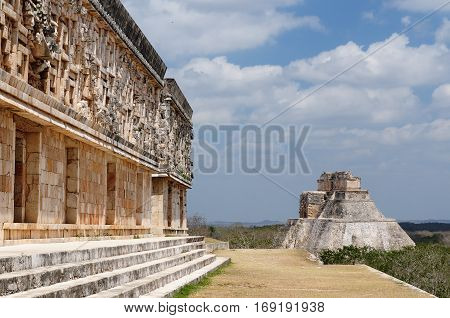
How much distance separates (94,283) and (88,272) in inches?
22.8

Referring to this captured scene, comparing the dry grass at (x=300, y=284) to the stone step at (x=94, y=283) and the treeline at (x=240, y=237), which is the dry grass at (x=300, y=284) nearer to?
the stone step at (x=94, y=283)

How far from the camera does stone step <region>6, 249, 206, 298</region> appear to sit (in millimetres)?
5631

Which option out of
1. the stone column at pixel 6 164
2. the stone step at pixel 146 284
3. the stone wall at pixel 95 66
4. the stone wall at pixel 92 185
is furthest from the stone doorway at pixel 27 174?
the stone wall at pixel 92 185

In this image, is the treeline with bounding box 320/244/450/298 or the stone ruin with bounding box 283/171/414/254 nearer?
the treeline with bounding box 320/244/450/298

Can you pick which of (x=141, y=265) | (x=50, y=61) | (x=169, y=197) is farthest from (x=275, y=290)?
(x=169, y=197)

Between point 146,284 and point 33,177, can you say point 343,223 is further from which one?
point 146,284

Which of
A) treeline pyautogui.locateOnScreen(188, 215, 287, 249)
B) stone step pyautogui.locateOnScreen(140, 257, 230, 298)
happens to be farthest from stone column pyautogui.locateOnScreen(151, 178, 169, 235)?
treeline pyautogui.locateOnScreen(188, 215, 287, 249)

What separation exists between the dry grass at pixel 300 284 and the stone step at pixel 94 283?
2.61ft

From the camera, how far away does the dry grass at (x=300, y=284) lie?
10.1 meters

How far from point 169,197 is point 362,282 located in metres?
13.4

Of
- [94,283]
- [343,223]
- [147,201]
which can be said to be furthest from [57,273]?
[343,223]

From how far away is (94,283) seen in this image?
675cm

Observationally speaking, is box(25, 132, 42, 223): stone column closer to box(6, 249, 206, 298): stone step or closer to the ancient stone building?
the ancient stone building
